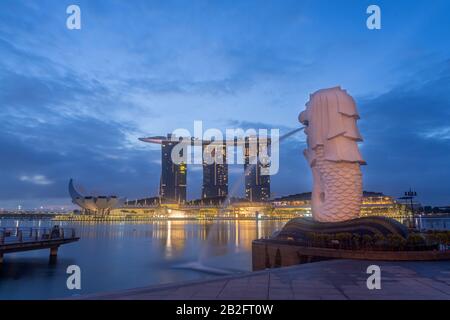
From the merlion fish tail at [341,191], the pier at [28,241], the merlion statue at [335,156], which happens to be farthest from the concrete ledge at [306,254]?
the pier at [28,241]

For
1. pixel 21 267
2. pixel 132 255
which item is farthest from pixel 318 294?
pixel 132 255

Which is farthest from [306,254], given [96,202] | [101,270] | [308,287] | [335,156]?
[96,202]

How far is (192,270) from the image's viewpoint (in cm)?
2070

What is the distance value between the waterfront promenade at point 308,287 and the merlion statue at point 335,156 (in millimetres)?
8573

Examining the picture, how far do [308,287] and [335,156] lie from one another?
12.0 metres

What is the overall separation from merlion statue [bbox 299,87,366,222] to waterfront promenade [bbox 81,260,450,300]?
28.1 ft

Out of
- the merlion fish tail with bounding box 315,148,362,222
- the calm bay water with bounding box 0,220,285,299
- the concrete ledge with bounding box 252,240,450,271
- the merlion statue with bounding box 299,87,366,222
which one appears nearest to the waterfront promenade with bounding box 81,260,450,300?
the concrete ledge with bounding box 252,240,450,271

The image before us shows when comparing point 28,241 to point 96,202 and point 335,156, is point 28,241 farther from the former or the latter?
point 96,202

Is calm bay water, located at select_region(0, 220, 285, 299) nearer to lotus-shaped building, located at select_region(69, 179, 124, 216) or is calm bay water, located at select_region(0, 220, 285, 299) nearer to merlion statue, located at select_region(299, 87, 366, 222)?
merlion statue, located at select_region(299, 87, 366, 222)

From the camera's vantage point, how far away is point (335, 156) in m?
18.9

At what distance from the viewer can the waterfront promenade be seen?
6938 mm

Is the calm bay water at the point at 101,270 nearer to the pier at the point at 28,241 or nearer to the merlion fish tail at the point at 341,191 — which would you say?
the pier at the point at 28,241
